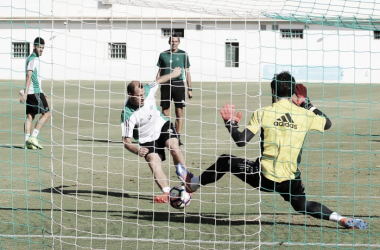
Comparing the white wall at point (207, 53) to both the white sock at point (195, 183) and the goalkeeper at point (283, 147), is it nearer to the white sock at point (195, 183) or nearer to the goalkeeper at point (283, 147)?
the white sock at point (195, 183)

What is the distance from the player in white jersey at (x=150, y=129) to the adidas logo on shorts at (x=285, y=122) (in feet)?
5.46

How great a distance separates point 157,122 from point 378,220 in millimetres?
2829

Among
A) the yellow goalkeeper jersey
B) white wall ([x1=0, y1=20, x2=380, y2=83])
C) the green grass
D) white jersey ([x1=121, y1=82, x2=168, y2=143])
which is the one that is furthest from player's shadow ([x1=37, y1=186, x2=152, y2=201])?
white wall ([x1=0, y1=20, x2=380, y2=83])

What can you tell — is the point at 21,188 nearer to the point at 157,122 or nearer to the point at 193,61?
the point at 157,122

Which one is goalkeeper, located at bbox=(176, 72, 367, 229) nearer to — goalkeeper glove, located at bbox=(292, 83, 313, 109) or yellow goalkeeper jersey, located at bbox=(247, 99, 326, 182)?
yellow goalkeeper jersey, located at bbox=(247, 99, 326, 182)

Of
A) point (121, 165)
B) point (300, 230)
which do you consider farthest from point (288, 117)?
point (121, 165)

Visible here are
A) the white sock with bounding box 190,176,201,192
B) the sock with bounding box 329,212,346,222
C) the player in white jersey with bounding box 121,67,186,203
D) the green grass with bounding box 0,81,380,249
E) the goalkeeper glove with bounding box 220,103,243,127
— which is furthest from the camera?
the player in white jersey with bounding box 121,67,186,203

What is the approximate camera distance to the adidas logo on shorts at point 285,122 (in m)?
6.21

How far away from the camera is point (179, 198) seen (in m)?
6.89

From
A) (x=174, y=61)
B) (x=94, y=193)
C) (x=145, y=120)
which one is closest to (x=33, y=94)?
(x=174, y=61)

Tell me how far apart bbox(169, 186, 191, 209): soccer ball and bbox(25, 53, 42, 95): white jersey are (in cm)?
499

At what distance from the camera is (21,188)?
862 centimetres

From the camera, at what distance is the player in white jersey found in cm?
762

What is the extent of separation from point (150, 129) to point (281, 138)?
2.20m
